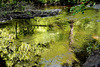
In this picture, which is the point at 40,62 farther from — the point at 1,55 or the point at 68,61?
the point at 1,55

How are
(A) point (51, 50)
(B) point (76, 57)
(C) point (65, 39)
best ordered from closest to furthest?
1. (B) point (76, 57)
2. (A) point (51, 50)
3. (C) point (65, 39)

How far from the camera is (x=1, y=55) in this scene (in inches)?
186

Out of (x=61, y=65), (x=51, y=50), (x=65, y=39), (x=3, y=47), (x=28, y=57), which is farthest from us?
(x=65, y=39)

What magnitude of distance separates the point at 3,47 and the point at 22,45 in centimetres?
101

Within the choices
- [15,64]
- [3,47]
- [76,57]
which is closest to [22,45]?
[3,47]

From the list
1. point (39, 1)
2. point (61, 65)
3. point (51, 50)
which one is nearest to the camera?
point (61, 65)

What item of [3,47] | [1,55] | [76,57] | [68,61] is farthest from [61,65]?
[3,47]

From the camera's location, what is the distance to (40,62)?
4176mm

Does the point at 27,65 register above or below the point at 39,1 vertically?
below

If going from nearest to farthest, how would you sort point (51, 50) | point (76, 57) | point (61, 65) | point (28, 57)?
1. point (61, 65)
2. point (76, 57)
3. point (28, 57)
4. point (51, 50)

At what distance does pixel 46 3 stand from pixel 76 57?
2288 cm

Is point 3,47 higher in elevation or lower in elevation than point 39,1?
lower

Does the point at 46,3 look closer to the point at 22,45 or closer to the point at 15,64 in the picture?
the point at 22,45

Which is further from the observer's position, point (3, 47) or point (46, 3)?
point (46, 3)
